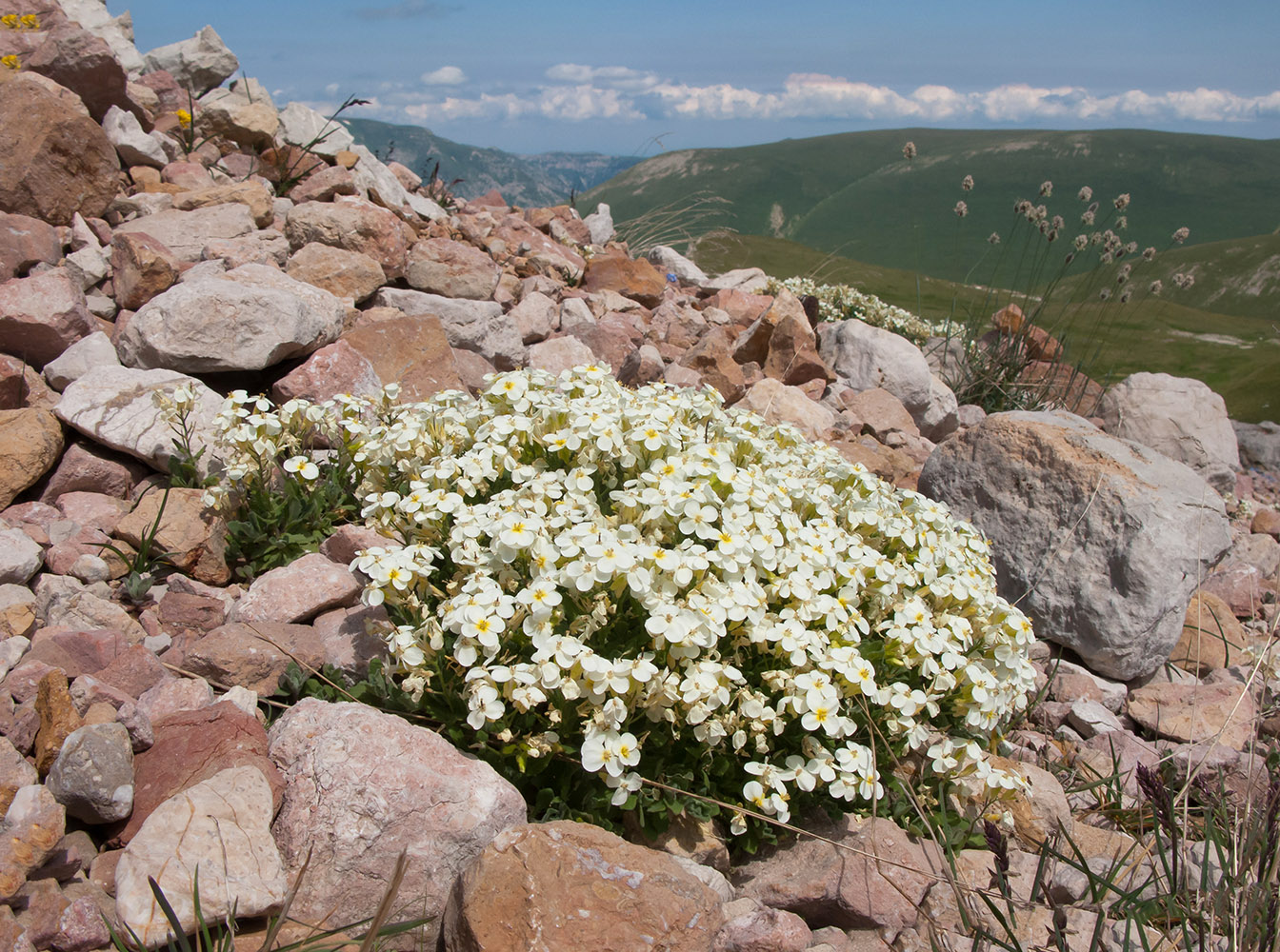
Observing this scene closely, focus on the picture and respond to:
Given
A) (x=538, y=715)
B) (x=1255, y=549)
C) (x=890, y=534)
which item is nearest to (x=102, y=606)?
(x=538, y=715)

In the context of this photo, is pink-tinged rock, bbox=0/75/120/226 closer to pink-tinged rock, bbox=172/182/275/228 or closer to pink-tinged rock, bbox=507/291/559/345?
pink-tinged rock, bbox=172/182/275/228

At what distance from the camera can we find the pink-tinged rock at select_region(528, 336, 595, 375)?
849cm

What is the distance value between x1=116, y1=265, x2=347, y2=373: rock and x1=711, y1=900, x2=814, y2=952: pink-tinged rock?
521cm

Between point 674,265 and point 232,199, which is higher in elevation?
point 232,199

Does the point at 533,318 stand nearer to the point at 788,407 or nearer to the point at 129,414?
the point at 788,407

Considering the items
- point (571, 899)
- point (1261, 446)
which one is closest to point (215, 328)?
point (571, 899)

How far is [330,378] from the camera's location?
659 cm

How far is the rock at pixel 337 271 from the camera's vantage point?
823 cm

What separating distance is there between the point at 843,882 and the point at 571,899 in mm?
1293

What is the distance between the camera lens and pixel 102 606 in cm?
456

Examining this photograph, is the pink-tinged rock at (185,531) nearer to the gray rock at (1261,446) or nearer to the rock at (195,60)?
the rock at (195,60)

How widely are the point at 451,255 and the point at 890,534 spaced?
6.59 m

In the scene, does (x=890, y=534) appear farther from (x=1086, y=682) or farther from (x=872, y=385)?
(x=872, y=385)

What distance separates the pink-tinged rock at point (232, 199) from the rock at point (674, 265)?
6079 mm
